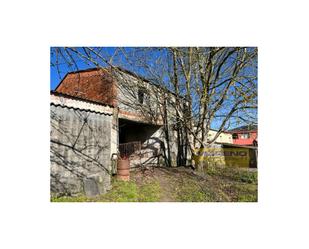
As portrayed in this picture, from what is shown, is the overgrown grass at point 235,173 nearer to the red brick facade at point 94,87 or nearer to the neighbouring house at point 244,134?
the neighbouring house at point 244,134

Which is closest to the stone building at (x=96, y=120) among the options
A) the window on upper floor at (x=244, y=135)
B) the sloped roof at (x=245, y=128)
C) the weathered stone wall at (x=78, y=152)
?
the weathered stone wall at (x=78, y=152)

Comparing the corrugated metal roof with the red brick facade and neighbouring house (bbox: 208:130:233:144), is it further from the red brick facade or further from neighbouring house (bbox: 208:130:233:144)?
neighbouring house (bbox: 208:130:233:144)

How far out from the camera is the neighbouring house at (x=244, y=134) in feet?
11.6

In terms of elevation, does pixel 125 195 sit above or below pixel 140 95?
below

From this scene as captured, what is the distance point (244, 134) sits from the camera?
3996 millimetres

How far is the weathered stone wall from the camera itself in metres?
3.09

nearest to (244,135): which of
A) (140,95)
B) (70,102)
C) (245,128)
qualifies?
(245,128)

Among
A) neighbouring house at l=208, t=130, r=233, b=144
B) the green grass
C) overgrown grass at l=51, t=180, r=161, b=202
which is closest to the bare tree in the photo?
neighbouring house at l=208, t=130, r=233, b=144

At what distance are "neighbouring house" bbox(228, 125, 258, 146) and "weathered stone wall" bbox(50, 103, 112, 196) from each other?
269 cm

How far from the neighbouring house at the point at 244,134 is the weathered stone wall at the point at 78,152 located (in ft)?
8.82

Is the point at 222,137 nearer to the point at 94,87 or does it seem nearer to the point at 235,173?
the point at 235,173

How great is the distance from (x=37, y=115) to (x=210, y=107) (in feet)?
11.0

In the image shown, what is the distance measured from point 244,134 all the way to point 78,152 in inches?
122
